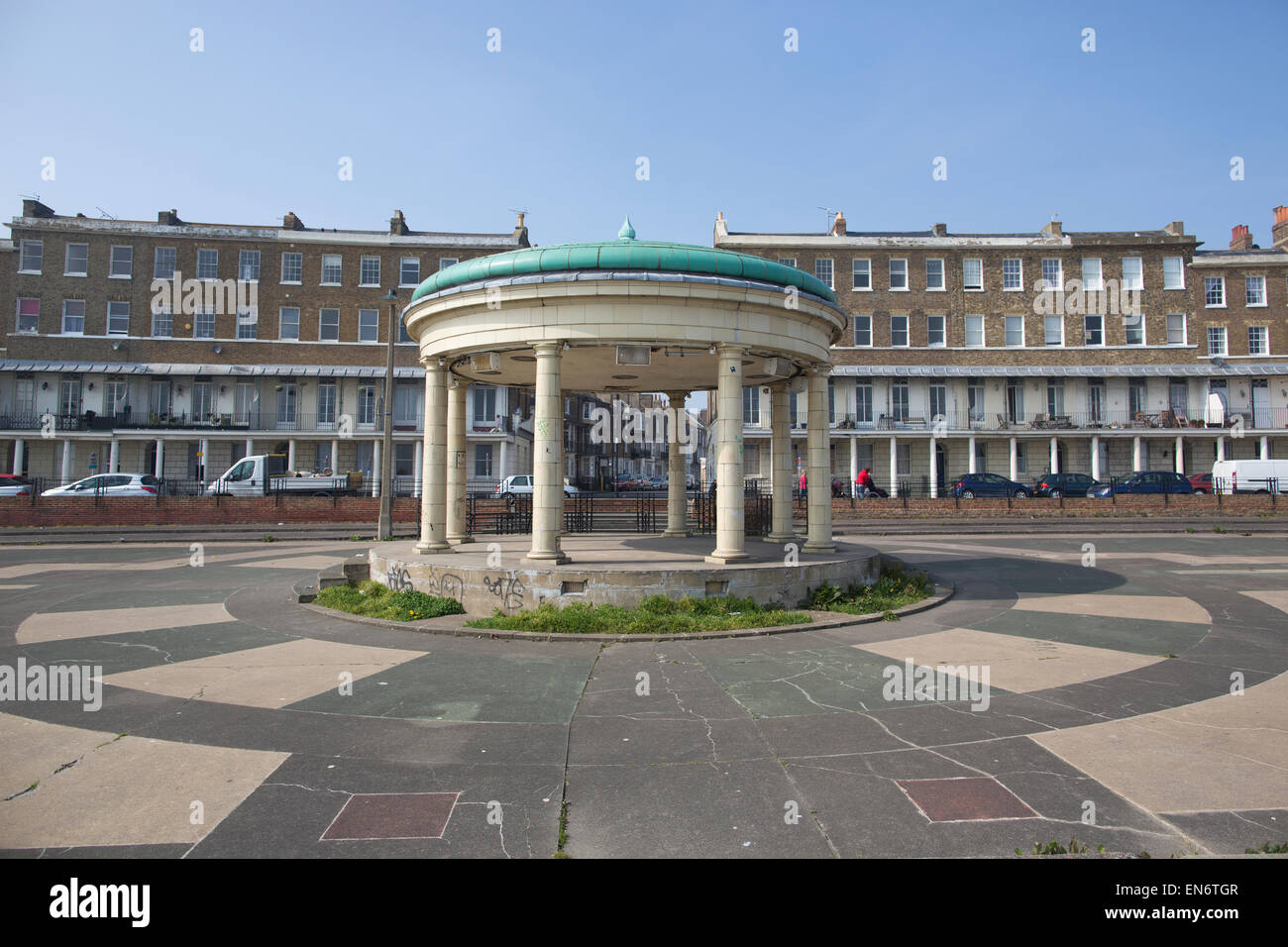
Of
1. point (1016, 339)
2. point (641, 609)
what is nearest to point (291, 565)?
point (641, 609)

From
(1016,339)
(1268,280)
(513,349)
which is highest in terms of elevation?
(1268,280)

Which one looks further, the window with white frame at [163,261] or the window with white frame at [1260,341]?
the window with white frame at [1260,341]

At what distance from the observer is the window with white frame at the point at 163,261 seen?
45000 mm

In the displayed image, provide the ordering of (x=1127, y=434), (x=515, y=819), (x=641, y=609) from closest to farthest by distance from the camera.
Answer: (x=515, y=819) → (x=641, y=609) → (x=1127, y=434)

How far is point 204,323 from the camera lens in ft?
148

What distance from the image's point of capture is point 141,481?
35719mm

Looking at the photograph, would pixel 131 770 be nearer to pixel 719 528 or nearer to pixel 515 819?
pixel 515 819

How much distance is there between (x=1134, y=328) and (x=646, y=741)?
51.6m

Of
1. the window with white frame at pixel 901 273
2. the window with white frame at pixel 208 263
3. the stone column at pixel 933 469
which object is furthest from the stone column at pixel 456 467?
the window with white frame at pixel 208 263

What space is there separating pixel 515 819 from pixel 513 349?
1020 centimetres

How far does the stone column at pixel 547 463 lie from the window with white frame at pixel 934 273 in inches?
1589

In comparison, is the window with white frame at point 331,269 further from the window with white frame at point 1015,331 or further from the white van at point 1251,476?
the white van at point 1251,476

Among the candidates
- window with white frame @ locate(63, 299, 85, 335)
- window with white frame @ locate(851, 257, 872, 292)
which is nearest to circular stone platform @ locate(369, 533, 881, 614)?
window with white frame @ locate(851, 257, 872, 292)

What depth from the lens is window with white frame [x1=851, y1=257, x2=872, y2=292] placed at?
45906mm
